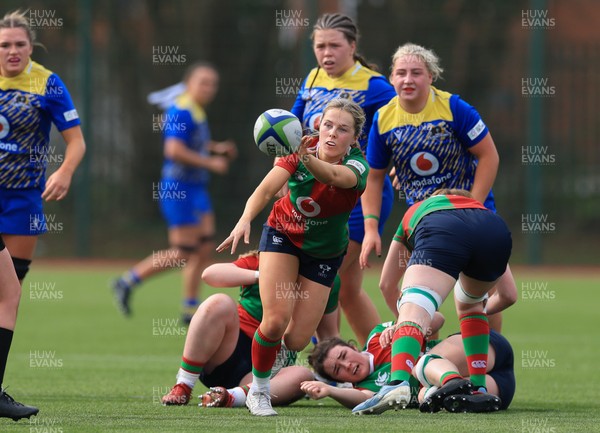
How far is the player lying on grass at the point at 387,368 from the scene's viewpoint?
6055 millimetres

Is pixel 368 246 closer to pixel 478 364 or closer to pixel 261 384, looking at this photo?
pixel 478 364

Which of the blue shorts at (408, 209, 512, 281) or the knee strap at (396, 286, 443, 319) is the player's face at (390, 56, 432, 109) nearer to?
the blue shorts at (408, 209, 512, 281)

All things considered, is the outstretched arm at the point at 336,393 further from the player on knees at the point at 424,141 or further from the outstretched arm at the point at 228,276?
the player on knees at the point at 424,141

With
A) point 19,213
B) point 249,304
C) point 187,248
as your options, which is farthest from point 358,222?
point 187,248

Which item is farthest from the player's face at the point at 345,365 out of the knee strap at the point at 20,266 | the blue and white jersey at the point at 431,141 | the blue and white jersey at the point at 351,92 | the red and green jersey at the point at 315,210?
the knee strap at the point at 20,266

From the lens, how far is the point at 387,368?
6.46 m

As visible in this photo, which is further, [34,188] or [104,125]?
[104,125]

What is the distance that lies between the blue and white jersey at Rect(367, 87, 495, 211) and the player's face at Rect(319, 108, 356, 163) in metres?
0.99

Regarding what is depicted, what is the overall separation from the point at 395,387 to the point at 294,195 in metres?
1.27

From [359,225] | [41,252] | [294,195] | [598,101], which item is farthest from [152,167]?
[294,195]

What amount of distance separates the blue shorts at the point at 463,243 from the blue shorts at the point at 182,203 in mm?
6831

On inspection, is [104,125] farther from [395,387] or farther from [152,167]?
[395,387]

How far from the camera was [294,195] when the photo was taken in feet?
20.1

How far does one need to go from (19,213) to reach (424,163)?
98.7 inches
